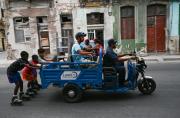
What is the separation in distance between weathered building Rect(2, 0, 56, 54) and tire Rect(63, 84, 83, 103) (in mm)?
13265

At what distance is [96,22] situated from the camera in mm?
21375

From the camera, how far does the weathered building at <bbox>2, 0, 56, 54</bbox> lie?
21547 millimetres

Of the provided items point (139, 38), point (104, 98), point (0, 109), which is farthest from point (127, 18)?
point (0, 109)

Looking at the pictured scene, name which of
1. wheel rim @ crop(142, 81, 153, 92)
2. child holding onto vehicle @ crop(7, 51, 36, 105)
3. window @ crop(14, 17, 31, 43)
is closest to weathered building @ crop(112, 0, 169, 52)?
window @ crop(14, 17, 31, 43)

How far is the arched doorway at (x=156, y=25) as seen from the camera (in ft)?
67.6

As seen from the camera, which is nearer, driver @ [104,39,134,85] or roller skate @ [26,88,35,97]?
driver @ [104,39,134,85]

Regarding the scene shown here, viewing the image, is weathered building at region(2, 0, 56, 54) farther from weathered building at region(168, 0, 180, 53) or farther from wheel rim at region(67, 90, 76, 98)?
wheel rim at region(67, 90, 76, 98)

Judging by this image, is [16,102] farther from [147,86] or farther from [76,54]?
[147,86]

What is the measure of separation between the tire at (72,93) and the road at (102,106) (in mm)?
167

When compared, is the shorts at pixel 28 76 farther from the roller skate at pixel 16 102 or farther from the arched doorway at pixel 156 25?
the arched doorway at pixel 156 25

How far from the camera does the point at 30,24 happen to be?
21734 mm

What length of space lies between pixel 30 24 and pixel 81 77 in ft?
45.8

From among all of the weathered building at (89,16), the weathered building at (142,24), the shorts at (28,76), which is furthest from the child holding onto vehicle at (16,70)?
the weathered building at (142,24)

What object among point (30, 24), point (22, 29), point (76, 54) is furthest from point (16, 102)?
point (22, 29)
